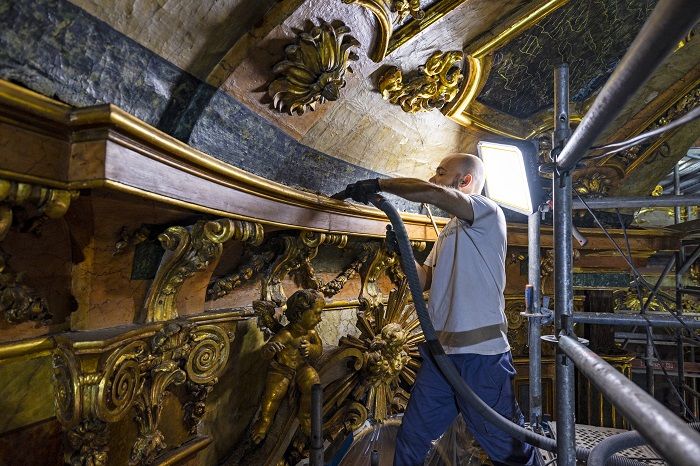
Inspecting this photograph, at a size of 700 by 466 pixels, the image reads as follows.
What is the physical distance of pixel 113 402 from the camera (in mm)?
1022

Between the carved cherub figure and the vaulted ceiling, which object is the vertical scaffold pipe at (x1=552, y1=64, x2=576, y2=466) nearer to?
the vaulted ceiling

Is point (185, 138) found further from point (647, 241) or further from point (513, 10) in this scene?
point (647, 241)

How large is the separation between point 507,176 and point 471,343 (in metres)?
0.82

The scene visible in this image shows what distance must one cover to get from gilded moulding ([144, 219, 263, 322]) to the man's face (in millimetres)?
998

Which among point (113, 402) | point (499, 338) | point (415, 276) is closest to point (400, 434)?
point (499, 338)

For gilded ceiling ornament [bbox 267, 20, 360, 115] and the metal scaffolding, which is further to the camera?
gilded ceiling ornament [bbox 267, 20, 360, 115]

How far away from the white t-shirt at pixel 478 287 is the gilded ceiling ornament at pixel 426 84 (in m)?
0.56

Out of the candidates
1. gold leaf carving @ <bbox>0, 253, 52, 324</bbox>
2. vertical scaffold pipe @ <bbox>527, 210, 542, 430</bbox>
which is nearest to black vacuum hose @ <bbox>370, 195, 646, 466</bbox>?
vertical scaffold pipe @ <bbox>527, 210, 542, 430</bbox>

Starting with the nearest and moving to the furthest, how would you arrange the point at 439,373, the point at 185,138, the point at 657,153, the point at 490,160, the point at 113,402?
the point at 113,402
the point at 185,138
the point at 439,373
the point at 490,160
the point at 657,153

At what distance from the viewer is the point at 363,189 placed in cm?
170

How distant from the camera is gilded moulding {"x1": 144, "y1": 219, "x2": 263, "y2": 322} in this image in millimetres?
1194

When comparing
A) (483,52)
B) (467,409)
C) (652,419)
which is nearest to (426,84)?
(483,52)

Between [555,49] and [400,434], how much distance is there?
2.01 metres

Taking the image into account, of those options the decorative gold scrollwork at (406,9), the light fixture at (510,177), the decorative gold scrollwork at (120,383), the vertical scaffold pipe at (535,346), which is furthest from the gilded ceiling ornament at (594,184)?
the decorative gold scrollwork at (120,383)
